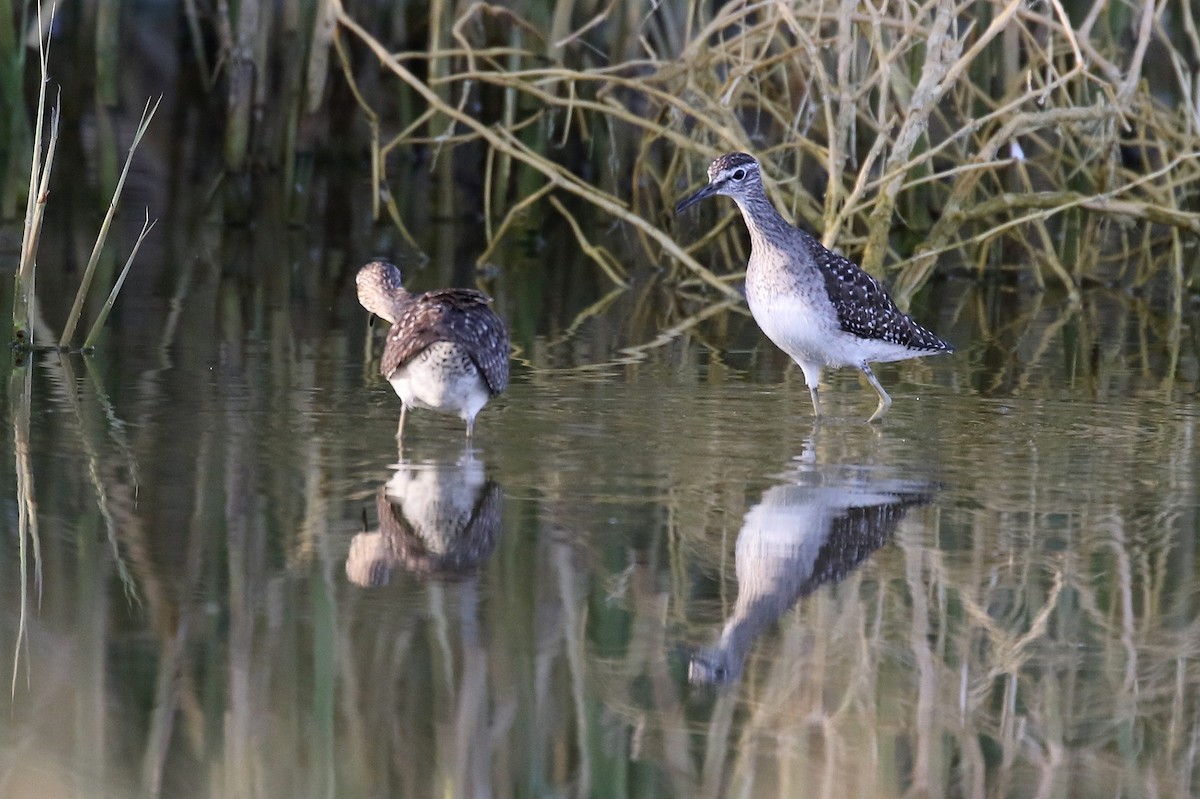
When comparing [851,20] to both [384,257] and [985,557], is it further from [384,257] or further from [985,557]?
[384,257]

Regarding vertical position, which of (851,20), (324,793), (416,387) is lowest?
(324,793)

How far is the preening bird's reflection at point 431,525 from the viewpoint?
5.31m

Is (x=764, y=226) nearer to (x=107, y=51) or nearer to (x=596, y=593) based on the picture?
(x=596, y=593)

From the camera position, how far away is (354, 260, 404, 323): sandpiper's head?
780 cm

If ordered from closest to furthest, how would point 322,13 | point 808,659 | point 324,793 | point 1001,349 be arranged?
point 324,793 < point 808,659 < point 1001,349 < point 322,13

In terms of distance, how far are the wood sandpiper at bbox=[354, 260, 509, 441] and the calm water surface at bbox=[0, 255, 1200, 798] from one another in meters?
0.20

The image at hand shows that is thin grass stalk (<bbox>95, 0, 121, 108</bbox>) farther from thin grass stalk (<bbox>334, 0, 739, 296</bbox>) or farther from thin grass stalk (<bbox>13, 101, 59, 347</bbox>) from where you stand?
thin grass stalk (<bbox>13, 101, 59, 347</bbox>)

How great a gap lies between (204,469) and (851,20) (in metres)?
3.84

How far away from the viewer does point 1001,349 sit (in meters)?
9.59

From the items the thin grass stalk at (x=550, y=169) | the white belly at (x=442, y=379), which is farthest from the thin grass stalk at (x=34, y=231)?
the thin grass stalk at (x=550, y=169)

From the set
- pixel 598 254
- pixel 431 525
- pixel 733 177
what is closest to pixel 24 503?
pixel 431 525

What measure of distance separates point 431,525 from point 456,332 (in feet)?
3.72

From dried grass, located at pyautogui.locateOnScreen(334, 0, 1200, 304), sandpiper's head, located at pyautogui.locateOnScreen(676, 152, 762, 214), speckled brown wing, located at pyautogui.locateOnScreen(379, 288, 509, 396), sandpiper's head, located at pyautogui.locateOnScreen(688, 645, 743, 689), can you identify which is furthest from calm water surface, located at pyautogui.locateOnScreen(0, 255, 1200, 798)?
dried grass, located at pyautogui.locateOnScreen(334, 0, 1200, 304)

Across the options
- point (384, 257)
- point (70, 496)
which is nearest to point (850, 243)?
point (384, 257)
